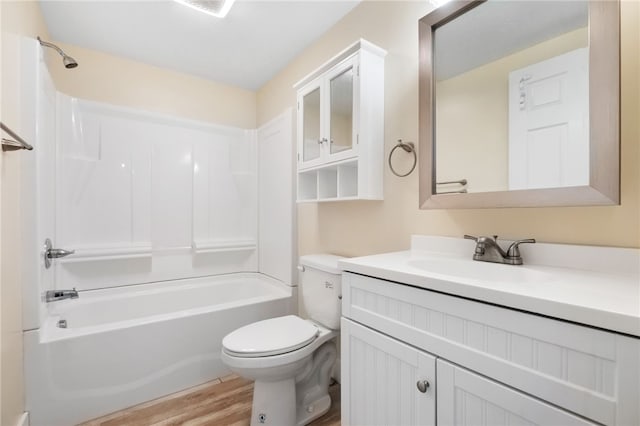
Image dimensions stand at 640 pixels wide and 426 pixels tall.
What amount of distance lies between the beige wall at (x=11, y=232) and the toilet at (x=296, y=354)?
2.88 ft

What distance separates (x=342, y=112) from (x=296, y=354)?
4.24 feet

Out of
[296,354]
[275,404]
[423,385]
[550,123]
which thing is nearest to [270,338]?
[296,354]

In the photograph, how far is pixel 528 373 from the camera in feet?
2.24

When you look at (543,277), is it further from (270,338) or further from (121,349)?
(121,349)

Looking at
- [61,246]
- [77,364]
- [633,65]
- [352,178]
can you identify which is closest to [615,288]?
[633,65]

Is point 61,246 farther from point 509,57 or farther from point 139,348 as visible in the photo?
point 509,57

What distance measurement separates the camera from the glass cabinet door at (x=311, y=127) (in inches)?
→ 72.1

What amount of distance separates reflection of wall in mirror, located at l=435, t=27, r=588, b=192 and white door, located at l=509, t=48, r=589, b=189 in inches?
1.3

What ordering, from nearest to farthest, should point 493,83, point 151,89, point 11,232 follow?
point 493,83
point 11,232
point 151,89

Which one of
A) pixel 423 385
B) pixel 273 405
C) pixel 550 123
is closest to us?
pixel 423 385

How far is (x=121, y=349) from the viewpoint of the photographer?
5.61ft

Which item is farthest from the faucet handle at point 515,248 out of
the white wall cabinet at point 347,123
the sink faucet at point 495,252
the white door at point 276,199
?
the white door at point 276,199

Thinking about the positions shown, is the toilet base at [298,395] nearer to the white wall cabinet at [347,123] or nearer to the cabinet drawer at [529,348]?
the cabinet drawer at [529,348]

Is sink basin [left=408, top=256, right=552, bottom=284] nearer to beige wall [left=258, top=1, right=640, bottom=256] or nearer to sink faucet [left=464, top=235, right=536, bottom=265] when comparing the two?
sink faucet [left=464, top=235, right=536, bottom=265]
